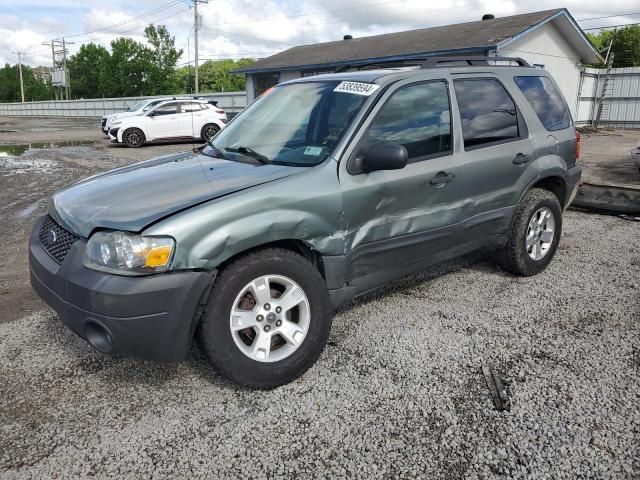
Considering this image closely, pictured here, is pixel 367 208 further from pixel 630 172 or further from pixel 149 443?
pixel 630 172

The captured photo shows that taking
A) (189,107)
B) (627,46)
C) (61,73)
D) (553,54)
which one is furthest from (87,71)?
(553,54)

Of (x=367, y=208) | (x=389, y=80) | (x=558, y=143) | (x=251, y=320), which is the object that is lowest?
(x=251, y=320)

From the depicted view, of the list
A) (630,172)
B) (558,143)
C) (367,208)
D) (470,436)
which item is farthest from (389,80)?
(630,172)

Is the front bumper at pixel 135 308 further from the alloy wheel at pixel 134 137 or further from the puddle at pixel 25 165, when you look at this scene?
the alloy wheel at pixel 134 137

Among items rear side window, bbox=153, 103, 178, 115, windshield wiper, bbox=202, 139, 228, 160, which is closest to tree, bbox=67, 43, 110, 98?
rear side window, bbox=153, 103, 178, 115

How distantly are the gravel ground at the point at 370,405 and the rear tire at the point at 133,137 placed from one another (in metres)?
15.1

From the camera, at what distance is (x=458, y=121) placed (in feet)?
12.6

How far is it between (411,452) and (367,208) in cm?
146

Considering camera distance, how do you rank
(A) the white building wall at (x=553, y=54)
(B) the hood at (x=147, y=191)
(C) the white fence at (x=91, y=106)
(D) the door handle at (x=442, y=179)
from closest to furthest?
(B) the hood at (x=147, y=191)
(D) the door handle at (x=442, y=179)
(A) the white building wall at (x=553, y=54)
(C) the white fence at (x=91, y=106)

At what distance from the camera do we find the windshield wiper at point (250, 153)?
3409 mm

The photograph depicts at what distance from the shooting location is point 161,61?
266 feet

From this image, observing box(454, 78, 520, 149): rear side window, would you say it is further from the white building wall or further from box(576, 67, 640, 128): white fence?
box(576, 67, 640, 128): white fence

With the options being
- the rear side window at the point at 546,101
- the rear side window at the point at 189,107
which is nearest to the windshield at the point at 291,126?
the rear side window at the point at 546,101

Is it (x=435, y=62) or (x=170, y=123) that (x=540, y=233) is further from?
(x=170, y=123)
